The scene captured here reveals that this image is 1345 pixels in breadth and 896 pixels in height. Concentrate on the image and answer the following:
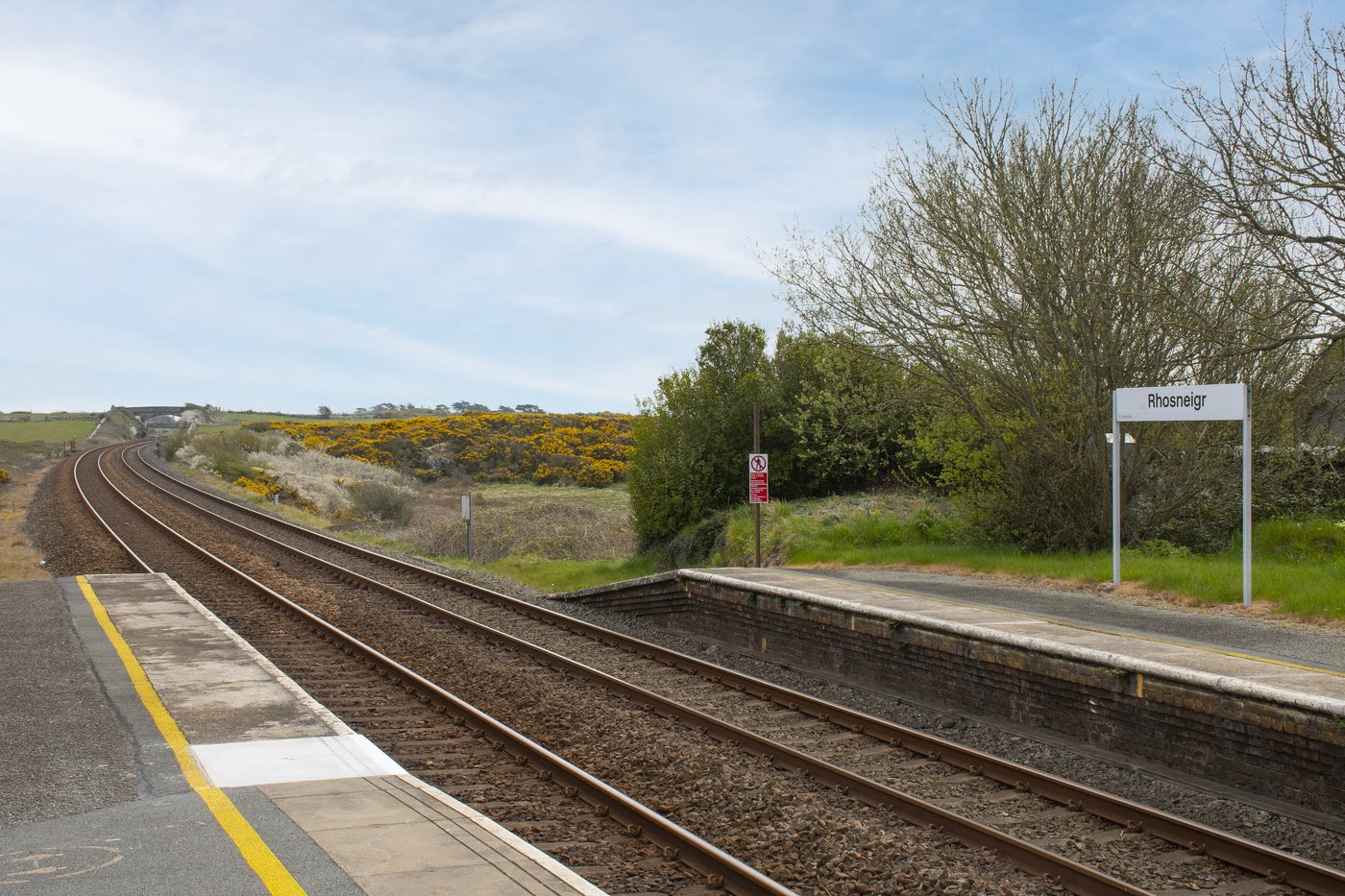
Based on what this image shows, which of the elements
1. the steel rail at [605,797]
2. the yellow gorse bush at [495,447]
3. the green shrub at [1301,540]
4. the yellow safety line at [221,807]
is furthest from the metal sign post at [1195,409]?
the yellow gorse bush at [495,447]

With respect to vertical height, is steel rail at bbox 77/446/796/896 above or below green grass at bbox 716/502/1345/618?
below

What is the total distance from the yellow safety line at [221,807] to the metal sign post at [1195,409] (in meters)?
10.8

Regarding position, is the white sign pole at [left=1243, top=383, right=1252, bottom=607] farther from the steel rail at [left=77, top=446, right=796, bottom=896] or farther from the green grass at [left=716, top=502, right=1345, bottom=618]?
the steel rail at [left=77, top=446, right=796, bottom=896]

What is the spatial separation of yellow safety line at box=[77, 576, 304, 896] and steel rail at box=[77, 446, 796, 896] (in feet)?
7.66

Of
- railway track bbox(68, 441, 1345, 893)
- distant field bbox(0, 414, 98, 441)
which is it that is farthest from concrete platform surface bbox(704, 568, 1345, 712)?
distant field bbox(0, 414, 98, 441)

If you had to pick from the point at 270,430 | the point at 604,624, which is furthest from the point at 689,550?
the point at 270,430

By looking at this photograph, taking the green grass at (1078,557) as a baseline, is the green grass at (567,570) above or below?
below

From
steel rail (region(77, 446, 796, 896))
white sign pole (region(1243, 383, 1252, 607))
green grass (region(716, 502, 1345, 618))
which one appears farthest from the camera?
green grass (region(716, 502, 1345, 618))

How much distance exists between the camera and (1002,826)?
727cm

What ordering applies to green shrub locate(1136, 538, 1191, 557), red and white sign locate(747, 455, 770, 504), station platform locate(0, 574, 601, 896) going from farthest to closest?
red and white sign locate(747, 455, 770, 504) < green shrub locate(1136, 538, 1191, 557) < station platform locate(0, 574, 601, 896)

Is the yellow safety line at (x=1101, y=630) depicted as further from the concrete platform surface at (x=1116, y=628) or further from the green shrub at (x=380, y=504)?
the green shrub at (x=380, y=504)

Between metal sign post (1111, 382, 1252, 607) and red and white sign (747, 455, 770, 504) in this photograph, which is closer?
metal sign post (1111, 382, 1252, 607)

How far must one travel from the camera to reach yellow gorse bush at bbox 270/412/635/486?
5962 centimetres

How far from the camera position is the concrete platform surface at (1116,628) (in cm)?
891
